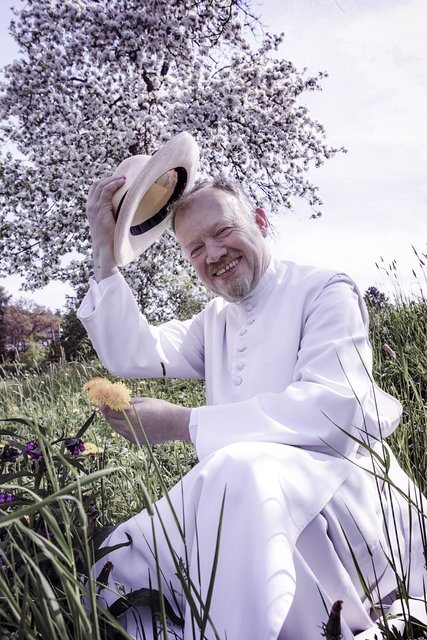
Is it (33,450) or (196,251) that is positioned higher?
(196,251)

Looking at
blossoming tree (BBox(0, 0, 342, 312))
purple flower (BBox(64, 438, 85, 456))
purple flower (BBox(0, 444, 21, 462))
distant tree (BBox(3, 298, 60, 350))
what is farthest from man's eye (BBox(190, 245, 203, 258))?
distant tree (BBox(3, 298, 60, 350))

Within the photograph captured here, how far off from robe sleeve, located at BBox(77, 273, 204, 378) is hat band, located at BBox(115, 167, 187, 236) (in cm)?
28

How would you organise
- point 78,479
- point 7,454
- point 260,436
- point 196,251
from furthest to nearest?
point 196,251 → point 7,454 → point 260,436 → point 78,479

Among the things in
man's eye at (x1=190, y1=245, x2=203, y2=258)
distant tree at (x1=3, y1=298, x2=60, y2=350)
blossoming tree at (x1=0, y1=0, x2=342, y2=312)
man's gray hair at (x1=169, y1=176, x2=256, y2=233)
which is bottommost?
man's eye at (x1=190, y1=245, x2=203, y2=258)

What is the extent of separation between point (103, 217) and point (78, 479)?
6.17 feet

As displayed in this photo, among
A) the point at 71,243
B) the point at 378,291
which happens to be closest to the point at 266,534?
the point at 378,291

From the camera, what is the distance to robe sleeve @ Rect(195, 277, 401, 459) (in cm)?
167

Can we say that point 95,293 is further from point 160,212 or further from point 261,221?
point 261,221

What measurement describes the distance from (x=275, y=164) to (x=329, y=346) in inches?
411

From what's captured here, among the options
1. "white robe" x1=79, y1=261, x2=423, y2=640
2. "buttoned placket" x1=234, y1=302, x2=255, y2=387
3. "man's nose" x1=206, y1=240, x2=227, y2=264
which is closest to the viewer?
"white robe" x1=79, y1=261, x2=423, y2=640

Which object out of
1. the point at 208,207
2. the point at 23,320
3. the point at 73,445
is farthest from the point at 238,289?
the point at 23,320

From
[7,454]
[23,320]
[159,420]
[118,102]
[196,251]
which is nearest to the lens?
[159,420]

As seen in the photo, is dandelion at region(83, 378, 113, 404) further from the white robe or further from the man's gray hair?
the man's gray hair

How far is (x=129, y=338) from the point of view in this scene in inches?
100
